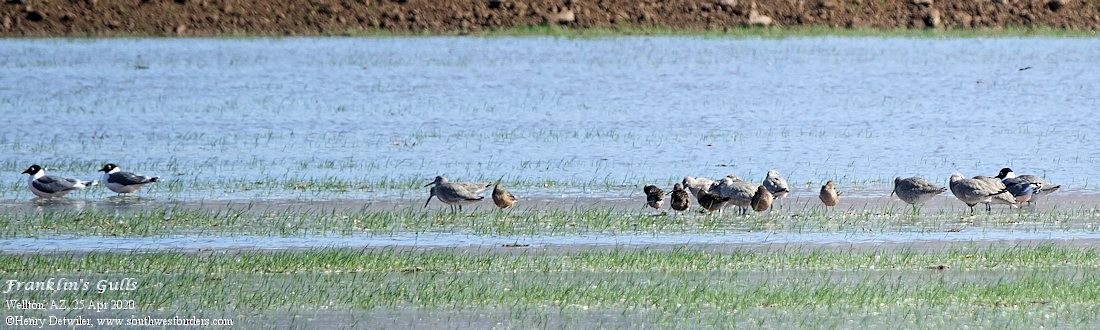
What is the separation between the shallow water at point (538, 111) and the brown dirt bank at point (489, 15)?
827 mm

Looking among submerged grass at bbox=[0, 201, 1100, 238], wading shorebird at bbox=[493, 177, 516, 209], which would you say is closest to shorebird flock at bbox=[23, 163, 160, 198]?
submerged grass at bbox=[0, 201, 1100, 238]

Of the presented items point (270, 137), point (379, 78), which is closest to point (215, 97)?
point (379, 78)

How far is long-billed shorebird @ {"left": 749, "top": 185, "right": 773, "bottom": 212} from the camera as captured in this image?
56.2ft

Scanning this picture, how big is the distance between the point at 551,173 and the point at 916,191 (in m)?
5.24

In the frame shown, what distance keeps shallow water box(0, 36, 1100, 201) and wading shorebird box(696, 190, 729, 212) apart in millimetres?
2206

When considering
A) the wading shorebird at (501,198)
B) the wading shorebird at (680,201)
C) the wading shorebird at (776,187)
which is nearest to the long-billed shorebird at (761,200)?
the wading shorebird at (776,187)

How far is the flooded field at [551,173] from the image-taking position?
12.8 meters

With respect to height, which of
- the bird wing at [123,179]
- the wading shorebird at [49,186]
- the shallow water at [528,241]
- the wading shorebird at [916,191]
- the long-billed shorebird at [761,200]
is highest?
the wading shorebird at [916,191]

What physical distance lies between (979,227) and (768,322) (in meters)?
5.15

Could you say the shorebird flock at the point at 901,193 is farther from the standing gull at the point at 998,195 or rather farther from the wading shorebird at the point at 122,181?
the wading shorebird at the point at 122,181

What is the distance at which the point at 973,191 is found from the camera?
17.2 m

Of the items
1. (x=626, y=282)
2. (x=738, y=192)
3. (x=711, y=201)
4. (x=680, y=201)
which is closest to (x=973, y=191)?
(x=738, y=192)

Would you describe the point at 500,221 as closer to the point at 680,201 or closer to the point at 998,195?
the point at 680,201

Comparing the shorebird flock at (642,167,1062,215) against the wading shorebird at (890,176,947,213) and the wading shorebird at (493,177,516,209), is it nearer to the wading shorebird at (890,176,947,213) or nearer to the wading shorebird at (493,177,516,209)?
the wading shorebird at (890,176,947,213)
